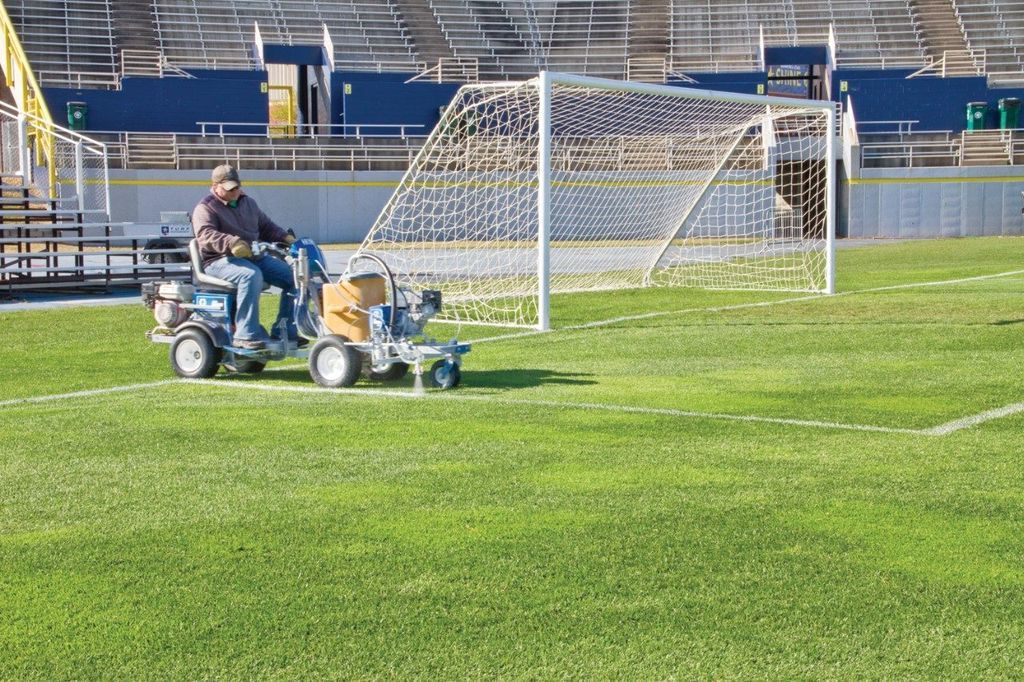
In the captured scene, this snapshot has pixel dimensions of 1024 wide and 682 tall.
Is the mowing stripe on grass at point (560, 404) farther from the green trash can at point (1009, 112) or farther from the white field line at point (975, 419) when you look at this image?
the green trash can at point (1009, 112)

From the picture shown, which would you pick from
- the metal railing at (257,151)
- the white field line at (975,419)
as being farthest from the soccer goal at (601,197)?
the metal railing at (257,151)

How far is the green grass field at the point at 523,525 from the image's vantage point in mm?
4004

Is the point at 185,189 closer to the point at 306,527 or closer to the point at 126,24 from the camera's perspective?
the point at 126,24

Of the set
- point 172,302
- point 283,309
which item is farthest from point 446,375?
point 172,302

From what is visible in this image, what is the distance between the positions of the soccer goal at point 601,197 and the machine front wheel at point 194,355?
425 centimetres

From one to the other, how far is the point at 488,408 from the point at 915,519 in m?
3.29

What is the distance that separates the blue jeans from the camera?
944 cm

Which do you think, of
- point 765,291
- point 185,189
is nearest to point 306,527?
point 765,291

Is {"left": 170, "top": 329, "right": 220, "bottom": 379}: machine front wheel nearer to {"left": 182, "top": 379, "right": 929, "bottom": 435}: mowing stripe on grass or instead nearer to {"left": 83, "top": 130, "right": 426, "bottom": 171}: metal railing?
{"left": 182, "top": 379, "right": 929, "bottom": 435}: mowing stripe on grass

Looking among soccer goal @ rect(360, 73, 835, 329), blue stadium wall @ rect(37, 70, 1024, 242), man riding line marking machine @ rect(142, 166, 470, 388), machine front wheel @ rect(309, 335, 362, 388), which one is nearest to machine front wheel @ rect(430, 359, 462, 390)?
man riding line marking machine @ rect(142, 166, 470, 388)

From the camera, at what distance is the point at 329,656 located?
12.9 ft

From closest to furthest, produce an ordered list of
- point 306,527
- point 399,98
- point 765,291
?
point 306,527 < point 765,291 < point 399,98

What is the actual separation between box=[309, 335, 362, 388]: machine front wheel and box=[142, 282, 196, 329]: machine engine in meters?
1.14

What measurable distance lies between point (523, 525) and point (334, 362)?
4081 mm
